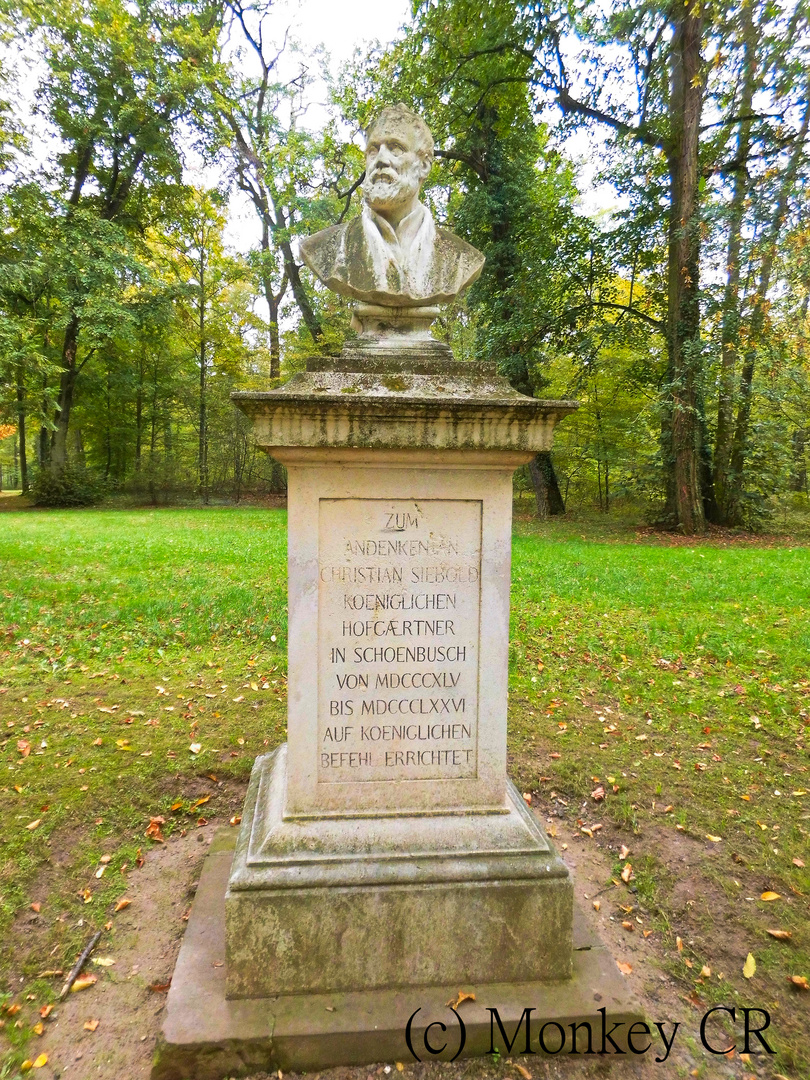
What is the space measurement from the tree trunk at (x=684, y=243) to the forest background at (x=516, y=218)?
1.8 inches

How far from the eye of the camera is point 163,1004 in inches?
89.8

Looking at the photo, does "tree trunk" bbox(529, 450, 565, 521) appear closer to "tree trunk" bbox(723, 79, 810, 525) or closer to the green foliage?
"tree trunk" bbox(723, 79, 810, 525)

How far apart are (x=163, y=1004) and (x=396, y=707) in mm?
1431

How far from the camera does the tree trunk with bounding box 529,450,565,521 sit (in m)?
18.0

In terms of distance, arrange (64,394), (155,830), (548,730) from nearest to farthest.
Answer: (155,830), (548,730), (64,394)

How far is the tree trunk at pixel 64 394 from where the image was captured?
2202cm

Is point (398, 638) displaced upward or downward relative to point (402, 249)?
downward

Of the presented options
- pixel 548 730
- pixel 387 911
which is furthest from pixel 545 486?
pixel 387 911

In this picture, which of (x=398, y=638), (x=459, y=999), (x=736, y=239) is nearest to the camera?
(x=459, y=999)

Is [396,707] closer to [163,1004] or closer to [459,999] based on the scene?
[459,999]

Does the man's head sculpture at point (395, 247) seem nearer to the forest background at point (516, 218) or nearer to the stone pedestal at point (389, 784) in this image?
the stone pedestal at point (389, 784)

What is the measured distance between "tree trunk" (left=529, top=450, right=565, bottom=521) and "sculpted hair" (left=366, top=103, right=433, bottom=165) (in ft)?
50.7

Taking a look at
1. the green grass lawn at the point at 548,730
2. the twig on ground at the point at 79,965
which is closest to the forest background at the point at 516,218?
the green grass lawn at the point at 548,730

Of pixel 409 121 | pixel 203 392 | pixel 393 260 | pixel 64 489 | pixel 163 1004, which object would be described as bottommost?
pixel 163 1004
